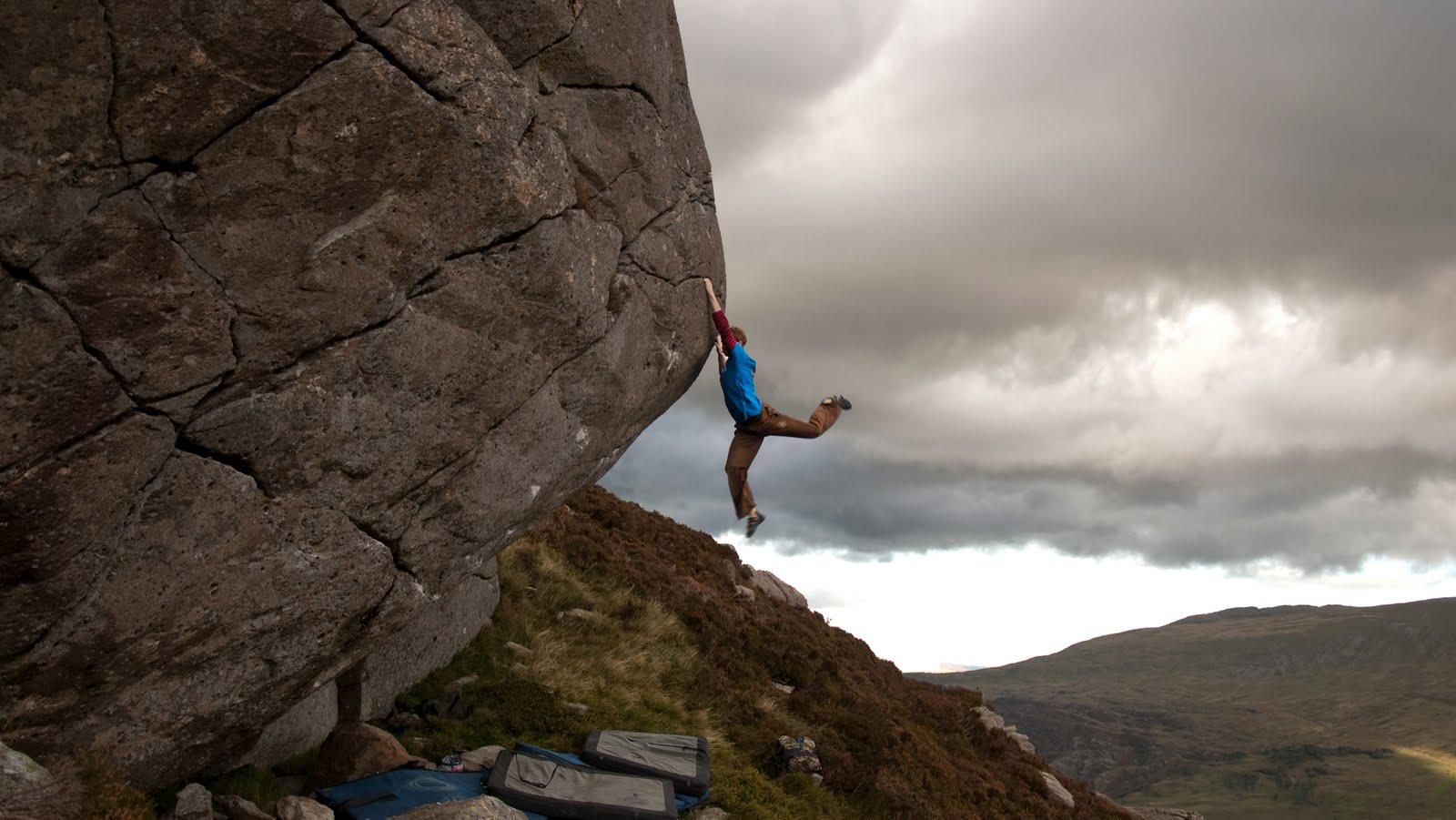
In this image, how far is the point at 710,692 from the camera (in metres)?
17.6

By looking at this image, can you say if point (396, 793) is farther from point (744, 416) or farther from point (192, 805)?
point (744, 416)

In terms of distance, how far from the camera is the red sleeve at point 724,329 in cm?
1273

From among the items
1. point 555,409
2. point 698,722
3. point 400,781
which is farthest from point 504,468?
point 698,722

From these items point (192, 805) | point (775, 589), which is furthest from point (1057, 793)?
point (192, 805)

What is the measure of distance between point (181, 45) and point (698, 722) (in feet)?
41.2

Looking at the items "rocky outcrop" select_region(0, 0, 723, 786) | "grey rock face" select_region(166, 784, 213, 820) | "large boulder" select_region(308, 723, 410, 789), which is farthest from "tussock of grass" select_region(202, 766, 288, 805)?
"grey rock face" select_region(166, 784, 213, 820)

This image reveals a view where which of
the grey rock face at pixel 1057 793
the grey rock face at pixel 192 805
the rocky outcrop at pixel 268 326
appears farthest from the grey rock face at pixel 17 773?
the grey rock face at pixel 1057 793

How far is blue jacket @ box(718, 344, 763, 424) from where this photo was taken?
1308 cm

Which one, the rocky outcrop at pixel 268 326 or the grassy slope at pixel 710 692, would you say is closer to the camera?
the rocky outcrop at pixel 268 326

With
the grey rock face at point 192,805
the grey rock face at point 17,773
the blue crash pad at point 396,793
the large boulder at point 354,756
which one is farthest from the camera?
the large boulder at point 354,756

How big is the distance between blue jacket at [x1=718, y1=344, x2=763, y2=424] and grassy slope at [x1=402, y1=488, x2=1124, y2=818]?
17.6ft

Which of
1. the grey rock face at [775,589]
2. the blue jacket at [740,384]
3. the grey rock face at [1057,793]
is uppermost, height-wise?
the grey rock face at [775,589]

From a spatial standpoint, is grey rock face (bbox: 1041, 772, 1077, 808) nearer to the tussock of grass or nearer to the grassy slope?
the grassy slope

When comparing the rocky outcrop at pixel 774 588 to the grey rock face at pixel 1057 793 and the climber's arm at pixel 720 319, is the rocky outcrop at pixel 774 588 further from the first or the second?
the climber's arm at pixel 720 319
